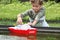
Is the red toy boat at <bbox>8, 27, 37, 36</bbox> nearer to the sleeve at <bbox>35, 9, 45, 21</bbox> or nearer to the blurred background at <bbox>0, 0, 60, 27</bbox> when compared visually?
the sleeve at <bbox>35, 9, 45, 21</bbox>

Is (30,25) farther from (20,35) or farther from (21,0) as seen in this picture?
(21,0)

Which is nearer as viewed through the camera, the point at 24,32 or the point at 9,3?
the point at 24,32

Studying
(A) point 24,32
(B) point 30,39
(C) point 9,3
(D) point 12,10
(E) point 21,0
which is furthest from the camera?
(E) point 21,0

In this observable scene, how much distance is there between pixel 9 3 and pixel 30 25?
32.1 ft

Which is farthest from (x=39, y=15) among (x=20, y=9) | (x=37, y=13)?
(x=20, y=9)

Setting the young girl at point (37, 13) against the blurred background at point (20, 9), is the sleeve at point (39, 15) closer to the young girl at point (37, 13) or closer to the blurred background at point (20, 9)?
the young girl at point (37, 13)

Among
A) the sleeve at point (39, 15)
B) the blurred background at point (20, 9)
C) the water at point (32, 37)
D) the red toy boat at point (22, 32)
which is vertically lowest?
the blurred background at point (20, 9)

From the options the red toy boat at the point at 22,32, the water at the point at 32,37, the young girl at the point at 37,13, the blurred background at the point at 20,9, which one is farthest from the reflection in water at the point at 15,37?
the blurred background at the point at 20,9

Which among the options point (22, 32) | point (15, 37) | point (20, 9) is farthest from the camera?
point (20, 9)

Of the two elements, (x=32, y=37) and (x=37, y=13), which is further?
(x=37, y=13)

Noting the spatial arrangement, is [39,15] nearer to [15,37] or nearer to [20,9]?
[15,37]

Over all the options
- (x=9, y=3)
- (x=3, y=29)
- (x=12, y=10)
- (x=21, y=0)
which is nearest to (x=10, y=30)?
(x=3, y=29)

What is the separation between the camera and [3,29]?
7422 mm

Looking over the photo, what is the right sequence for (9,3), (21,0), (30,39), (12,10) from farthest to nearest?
(21,0) → (9,3) → (12,10) → (30,39)
